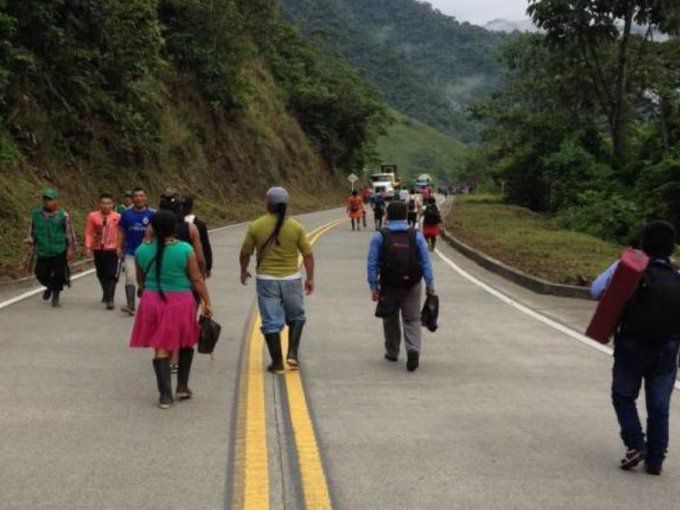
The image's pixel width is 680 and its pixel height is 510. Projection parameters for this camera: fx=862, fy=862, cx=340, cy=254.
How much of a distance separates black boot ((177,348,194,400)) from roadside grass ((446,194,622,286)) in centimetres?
966

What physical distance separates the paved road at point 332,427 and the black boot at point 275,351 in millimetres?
171

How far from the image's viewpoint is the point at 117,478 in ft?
16.8

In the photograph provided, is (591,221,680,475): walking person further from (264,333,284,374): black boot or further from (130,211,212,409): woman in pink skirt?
(264,333,284,374): black boot

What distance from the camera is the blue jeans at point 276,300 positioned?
26.3 feet

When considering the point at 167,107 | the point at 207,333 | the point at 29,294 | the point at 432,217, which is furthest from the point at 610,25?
the point at 207,333

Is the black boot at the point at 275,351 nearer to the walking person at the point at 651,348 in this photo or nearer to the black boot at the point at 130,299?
the walking person at the point at 651,348

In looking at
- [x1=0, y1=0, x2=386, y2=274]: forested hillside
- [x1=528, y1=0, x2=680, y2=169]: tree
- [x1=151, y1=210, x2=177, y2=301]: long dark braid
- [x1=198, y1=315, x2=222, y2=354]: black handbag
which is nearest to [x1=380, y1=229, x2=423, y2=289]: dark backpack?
[x1=198, y1=315, x2=222, y2=354]: black handbag

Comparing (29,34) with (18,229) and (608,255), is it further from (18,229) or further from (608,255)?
(608,255)

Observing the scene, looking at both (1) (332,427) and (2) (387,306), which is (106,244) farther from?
(1) (332,427)

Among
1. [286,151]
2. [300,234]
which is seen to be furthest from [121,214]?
[286,151]

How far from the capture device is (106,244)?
490 inches

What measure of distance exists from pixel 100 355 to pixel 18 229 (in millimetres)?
11630

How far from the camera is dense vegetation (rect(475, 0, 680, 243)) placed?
3138 centimetres

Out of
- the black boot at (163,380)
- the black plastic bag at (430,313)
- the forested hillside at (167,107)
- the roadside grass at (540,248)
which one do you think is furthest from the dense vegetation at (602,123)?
the black boot at (163,380)
